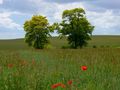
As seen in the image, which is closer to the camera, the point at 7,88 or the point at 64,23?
the point at 7,88

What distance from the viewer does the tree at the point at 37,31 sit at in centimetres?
8212

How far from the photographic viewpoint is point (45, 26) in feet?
281

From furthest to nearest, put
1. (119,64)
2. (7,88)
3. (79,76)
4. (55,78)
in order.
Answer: (119,64) → (79,76) → (55,78) → (7,88)

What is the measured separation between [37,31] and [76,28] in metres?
8.18

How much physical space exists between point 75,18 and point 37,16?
8.83 metres

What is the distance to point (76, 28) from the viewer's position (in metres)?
82.4

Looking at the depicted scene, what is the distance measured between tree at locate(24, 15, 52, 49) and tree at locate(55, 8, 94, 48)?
2.85 m

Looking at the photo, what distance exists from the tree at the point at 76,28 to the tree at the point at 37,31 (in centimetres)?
285

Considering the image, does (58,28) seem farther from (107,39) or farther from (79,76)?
(79,76)

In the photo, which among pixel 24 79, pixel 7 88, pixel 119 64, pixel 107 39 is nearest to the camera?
pixel 7 88

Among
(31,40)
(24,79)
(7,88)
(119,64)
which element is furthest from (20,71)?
(31,40)

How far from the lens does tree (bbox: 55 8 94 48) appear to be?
81188 millimetres

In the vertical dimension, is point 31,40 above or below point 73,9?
below

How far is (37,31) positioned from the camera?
83.3 metres
